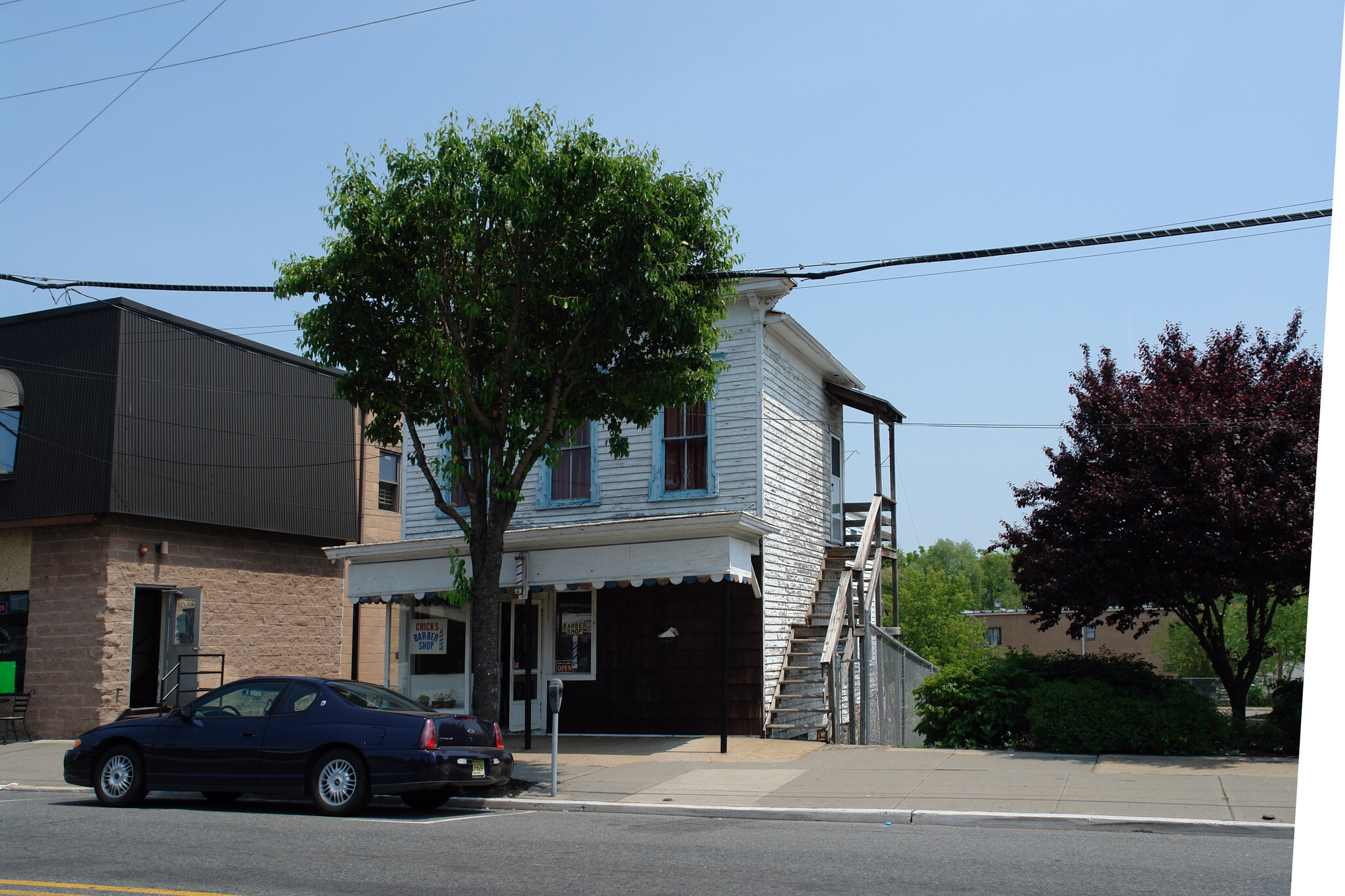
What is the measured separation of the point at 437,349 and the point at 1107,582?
9.21 metres

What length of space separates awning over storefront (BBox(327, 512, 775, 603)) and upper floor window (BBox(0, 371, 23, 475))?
7.81m

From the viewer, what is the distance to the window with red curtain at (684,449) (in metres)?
18.1

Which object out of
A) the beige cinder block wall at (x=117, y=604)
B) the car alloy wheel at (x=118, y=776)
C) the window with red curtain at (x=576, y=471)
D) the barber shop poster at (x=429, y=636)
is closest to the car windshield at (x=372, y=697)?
the car alloy wheel at (x=118, y=776)

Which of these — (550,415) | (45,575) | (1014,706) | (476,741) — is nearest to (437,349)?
(550,415)

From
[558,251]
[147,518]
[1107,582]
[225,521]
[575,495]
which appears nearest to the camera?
[558,251]

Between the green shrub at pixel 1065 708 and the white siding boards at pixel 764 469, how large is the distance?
9.60 ft

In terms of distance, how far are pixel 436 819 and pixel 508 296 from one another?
6.21m

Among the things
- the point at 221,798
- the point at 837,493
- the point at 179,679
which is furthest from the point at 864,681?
the point at 179,679

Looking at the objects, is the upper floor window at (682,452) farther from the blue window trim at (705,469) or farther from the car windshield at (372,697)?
the car windshield at (372,697)

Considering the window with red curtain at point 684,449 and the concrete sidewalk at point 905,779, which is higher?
the window with red curtain at point 684,449

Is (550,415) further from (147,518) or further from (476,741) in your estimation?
(147,518)

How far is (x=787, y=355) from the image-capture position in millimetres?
19094

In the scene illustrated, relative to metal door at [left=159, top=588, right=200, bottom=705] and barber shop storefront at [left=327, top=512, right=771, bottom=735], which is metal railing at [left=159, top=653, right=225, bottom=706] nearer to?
metal door at [left=159, top=588, right=200, bottom=705]

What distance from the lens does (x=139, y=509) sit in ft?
64.7
